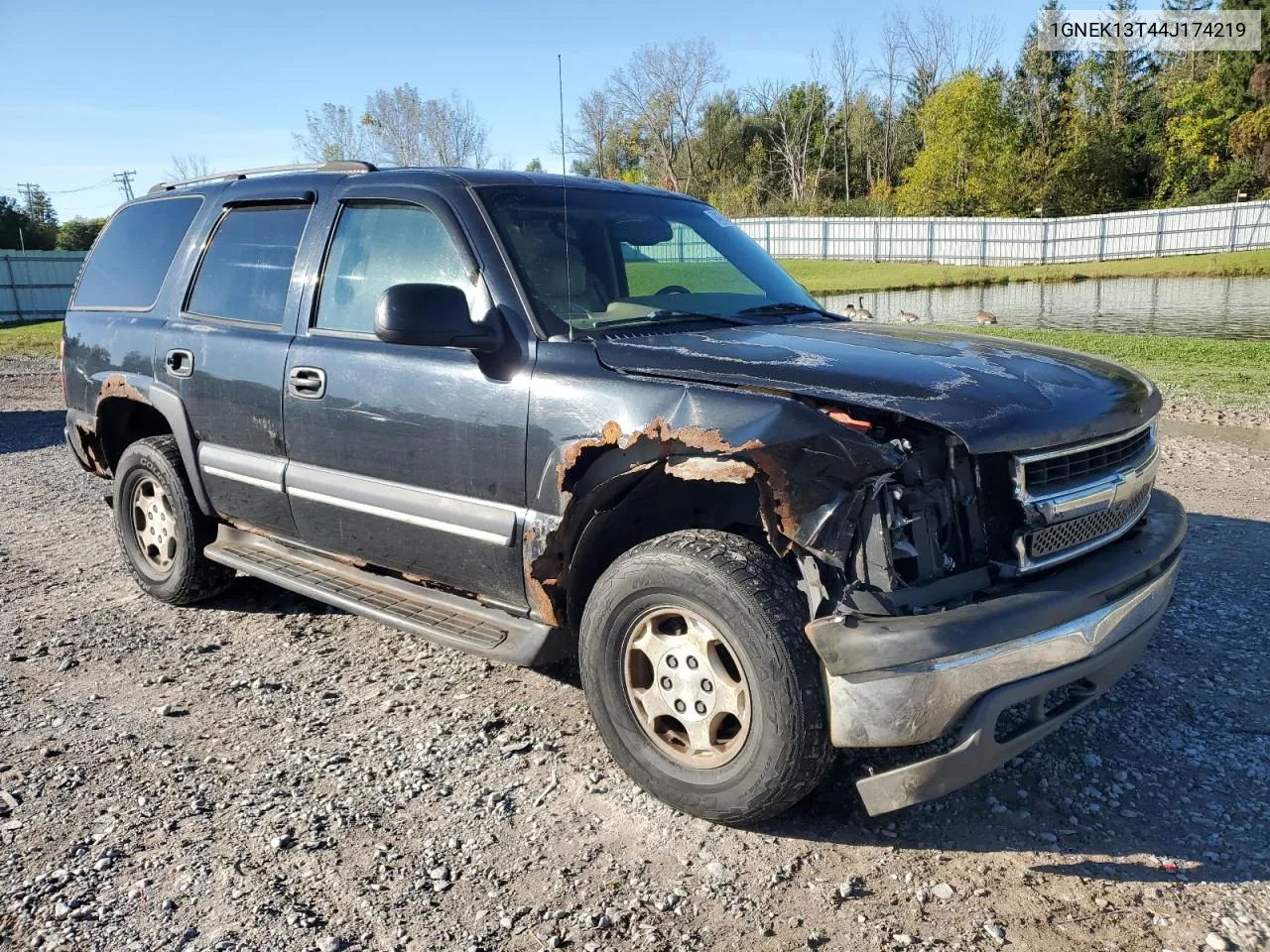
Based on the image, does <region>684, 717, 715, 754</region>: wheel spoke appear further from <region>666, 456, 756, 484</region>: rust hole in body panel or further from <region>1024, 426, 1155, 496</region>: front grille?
<region>1024, 426, 1155, 496</region>: front grille

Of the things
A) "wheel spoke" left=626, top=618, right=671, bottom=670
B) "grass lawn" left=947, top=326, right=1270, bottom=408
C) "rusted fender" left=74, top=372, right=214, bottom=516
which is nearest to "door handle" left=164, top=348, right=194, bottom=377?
"rusted fender" left=74, top=372, right=214, bottom=516

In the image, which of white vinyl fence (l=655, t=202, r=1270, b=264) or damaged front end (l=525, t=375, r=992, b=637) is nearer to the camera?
damaged front end (l=525, t=375, r=992, b=637)

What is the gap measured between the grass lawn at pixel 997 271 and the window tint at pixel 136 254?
25053mm

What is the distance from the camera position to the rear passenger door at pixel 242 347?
14.4ft

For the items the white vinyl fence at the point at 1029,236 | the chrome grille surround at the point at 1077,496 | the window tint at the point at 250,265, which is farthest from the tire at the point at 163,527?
the white vinyl fence at the point at 1029,236

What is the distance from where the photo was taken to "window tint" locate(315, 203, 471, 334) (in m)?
3.87

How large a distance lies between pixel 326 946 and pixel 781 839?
136 centimetres

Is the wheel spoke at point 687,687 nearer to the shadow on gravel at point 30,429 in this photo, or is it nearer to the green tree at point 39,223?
the shadow on gravel at point 30,429

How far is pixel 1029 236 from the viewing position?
39.5m

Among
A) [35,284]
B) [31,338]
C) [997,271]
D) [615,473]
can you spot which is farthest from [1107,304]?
[35,284]

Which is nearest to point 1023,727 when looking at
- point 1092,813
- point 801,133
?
point 1092,813

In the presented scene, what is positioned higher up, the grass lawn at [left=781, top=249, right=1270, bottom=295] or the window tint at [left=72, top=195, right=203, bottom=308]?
the window tint at [left=72, top=195, right=203, bottom=308]

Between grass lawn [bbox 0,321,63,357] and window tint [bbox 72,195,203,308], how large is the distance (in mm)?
12690

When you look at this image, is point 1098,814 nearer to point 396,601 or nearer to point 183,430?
point 396,601
